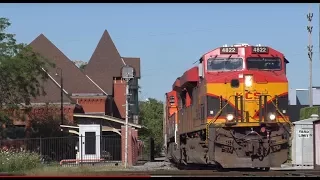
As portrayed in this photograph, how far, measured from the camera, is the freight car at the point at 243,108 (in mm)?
18953

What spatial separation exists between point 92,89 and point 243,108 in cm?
5045

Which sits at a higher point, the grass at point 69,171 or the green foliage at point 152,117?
the green foliage at point 152,117

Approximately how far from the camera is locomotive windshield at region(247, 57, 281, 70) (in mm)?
20016

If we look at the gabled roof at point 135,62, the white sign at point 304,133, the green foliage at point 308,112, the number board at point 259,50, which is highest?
the gabled roof at point 135,62

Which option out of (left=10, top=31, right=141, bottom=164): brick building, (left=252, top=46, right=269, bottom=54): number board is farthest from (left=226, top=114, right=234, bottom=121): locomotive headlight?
(left=10, top=31, right=141, bottom=164): brick building

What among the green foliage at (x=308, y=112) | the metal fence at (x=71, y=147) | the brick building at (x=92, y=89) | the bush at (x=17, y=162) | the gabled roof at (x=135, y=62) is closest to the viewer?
the bush at (x=17, y=162)

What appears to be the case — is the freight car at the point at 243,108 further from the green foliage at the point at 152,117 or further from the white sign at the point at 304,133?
the green foliage at the point at 152,117

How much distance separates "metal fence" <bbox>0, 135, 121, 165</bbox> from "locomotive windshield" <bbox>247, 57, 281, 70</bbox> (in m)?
17.4

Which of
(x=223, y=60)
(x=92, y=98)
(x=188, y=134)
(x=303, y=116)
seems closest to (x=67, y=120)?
(x=92, y=98)

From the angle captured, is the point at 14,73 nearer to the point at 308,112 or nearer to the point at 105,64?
the point at 308,112

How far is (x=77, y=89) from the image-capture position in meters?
67.6

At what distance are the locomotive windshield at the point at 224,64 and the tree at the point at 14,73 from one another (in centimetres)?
2298

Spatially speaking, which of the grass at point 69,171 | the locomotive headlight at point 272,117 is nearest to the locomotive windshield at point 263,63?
the locomotive headlight at point 272,117

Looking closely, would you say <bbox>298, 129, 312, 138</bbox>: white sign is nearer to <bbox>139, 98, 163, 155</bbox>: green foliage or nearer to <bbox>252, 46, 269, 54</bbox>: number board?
<bbox>252, 46, 269, 54</bbox>: number board
